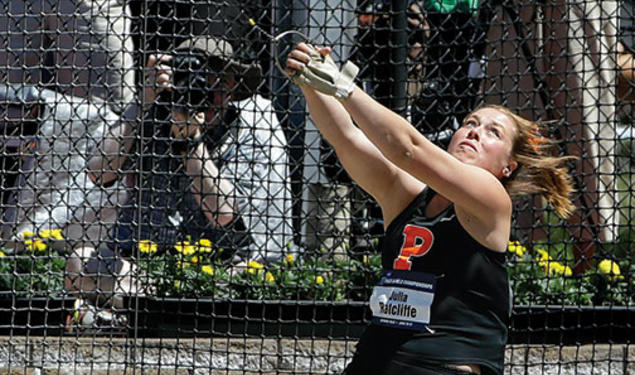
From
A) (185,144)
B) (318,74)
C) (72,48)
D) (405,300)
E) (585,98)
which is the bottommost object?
(405,300)

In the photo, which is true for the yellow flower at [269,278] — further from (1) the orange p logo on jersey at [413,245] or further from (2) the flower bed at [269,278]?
(1) the orange p logo on jersey at [413,245]

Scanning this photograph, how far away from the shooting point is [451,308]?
3.41 meters

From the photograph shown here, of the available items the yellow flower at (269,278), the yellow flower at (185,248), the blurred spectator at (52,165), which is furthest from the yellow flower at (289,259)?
the blurred spectator at (52,165)

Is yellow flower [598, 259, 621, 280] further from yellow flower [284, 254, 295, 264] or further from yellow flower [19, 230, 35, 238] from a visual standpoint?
yellow flower [19, 230, 35, 238]

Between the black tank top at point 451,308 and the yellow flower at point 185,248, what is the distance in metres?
2.00

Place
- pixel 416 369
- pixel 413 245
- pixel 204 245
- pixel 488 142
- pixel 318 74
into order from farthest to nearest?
1. pixel 204 245
2. pixel 488 142
3. pixel 413 245
4. pixel 416 369
5. pixel 318 74

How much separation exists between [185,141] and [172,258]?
61 centimetres

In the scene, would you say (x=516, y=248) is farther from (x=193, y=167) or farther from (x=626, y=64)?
(x=193, y=167)

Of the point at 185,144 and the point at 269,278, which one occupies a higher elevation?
the point at 185,144

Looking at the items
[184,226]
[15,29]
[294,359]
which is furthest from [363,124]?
[15,29]

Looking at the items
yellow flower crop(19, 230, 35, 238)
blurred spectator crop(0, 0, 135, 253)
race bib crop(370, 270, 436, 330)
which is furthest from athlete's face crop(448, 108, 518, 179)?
yellow flower crop(19, 230, 35, 238)

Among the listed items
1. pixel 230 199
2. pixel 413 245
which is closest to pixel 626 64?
pixel 230 199

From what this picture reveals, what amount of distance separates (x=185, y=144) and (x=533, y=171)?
224cm

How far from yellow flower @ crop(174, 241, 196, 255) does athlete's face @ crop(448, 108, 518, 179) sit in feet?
6.63
